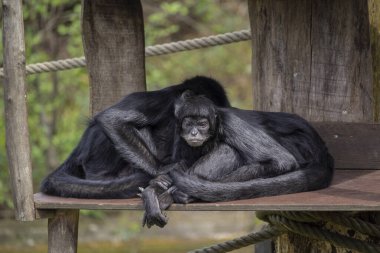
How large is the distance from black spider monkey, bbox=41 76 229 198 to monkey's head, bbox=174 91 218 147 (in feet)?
0.66

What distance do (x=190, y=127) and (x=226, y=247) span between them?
1.16 meters

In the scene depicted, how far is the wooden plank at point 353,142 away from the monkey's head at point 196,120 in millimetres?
1098

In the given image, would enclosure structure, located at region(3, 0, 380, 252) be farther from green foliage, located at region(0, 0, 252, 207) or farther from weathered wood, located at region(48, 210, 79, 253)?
green foliage, located at region(0, 0, 252, 207)

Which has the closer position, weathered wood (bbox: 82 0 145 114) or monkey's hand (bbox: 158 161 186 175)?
monkey's hand (bbox: 158 161 186 175)

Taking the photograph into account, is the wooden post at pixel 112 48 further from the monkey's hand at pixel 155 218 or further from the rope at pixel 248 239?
the monkey's hand at pixel 155 218

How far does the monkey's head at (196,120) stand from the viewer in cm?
511

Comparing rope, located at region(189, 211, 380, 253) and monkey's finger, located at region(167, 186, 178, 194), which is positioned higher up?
monkey's finger, located at region(167, 186, 178, 194)

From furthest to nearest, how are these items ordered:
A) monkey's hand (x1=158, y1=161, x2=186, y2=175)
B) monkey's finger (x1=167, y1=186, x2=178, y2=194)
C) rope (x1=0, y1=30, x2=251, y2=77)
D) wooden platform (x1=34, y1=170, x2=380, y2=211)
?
1. rope (x1=0, y1=30, x2=251, y2=77)
2. monkey's hand (x1=158, y1=161, x2=186, y2=175)
3. monkey's finger (x1=167, y1=186, x2=178, y2=194)
4. wooden platform (x1=34, y1=170, x2=380, y2=211)

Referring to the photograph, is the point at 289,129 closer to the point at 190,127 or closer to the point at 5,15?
the point at 190,127

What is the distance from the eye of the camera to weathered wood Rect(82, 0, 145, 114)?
6.35m

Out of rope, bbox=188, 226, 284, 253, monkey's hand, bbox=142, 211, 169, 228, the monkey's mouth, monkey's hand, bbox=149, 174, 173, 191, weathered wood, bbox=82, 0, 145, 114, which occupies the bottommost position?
rope, bbox=188, 226, 284, 253

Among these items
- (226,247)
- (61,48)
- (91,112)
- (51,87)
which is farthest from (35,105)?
(226,247)

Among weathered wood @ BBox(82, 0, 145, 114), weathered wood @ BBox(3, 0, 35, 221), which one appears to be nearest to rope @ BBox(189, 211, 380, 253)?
weathered wood @ BBox(82, 0, 145, 114)

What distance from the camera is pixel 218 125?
5211 millimetres
